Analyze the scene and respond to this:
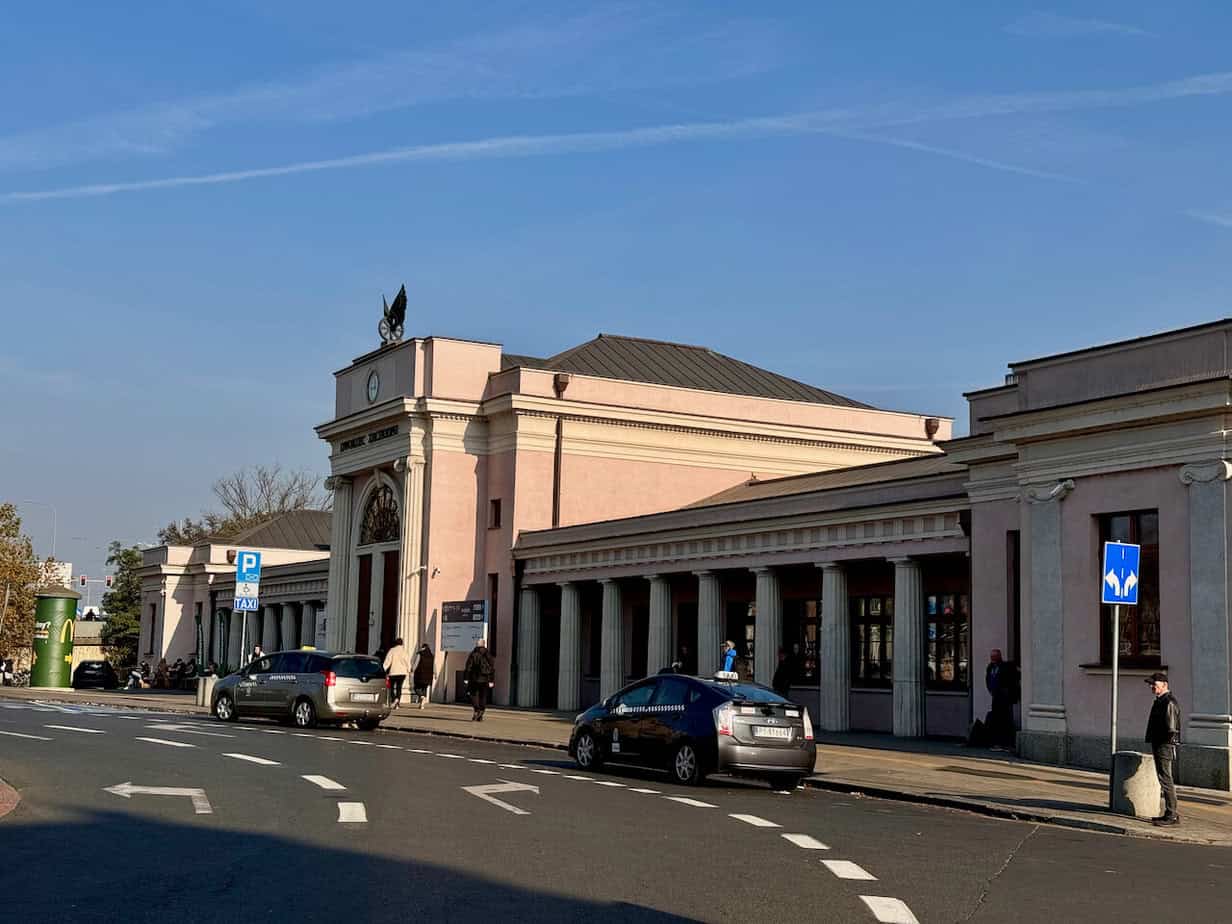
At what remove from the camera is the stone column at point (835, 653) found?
106 ft

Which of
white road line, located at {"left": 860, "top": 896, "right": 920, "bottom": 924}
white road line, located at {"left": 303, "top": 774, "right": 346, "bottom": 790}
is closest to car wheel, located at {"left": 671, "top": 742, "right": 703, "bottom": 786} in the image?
white road line, located at {"left": 303, "top": 774, "right": 346, "bottom": 790}

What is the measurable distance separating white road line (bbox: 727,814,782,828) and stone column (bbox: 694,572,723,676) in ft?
68.3

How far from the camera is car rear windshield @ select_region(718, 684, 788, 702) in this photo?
19.7m

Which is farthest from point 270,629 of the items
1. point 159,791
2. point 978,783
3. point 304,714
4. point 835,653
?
point 159,791

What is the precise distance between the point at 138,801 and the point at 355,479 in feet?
124

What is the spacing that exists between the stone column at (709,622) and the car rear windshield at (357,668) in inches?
345

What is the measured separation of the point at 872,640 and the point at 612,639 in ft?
31.7

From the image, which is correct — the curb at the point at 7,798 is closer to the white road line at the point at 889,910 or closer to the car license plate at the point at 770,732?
the white road line at the point at 889,910

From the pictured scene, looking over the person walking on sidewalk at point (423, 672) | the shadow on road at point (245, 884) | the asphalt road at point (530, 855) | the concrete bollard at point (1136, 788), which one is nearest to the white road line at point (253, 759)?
the asphalt road at point (530, 855)

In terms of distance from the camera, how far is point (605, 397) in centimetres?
4803

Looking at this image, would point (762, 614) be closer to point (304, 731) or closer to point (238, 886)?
point (304, 731)

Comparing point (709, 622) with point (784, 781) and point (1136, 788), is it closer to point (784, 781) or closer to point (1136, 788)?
point (784, 781)

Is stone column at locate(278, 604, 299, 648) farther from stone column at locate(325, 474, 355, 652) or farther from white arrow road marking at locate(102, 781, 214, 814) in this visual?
white arrow road marking at locate(102, 781, 214, 814)

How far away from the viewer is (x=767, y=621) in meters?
34.9
